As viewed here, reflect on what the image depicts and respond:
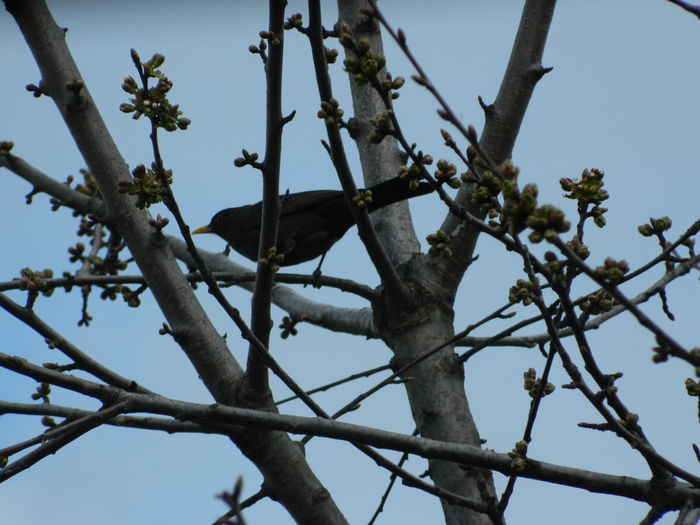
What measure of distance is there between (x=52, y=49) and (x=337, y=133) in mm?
1589

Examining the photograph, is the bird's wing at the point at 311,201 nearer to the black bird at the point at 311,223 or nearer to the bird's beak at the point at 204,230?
the black bird at the point at 311,223

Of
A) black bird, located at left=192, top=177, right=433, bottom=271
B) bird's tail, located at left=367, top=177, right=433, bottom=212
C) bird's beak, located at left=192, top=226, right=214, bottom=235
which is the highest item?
bird's beak, located at left=192, top=226, right=214, bottom=235

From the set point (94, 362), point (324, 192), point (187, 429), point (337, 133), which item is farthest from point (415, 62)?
point (324, 192)

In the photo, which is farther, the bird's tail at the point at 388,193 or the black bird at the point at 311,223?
the black bird at the point at 311,223

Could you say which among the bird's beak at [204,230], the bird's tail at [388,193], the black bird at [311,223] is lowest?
→ the bird's tail at [388,193]

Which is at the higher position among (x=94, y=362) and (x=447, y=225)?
(x=447, y=225)

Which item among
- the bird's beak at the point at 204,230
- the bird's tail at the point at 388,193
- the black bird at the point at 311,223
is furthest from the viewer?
the bird's beak at the point at 204,230

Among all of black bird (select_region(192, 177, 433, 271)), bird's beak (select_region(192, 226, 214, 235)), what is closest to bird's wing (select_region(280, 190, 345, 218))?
black bird (select_region(192, 177, 433, 271))

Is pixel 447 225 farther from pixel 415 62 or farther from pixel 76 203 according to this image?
pixel 76 203

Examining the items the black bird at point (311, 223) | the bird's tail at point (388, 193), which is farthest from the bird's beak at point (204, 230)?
the bird's tail at point (388, 193)

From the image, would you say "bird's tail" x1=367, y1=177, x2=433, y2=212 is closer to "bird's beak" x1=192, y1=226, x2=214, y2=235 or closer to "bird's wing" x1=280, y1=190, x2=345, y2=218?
"bird's wing" x1=280, y1=190, x2=345, y2=218

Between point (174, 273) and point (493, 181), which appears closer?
point (493, 181)

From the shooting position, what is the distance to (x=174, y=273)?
361 centimetres

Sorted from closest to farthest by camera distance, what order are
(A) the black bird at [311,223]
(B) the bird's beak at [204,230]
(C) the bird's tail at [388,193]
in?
(C) the bird's tail at [388,193], (A) the black bird at [311,223], (B) the bird's beak at [204,230]
